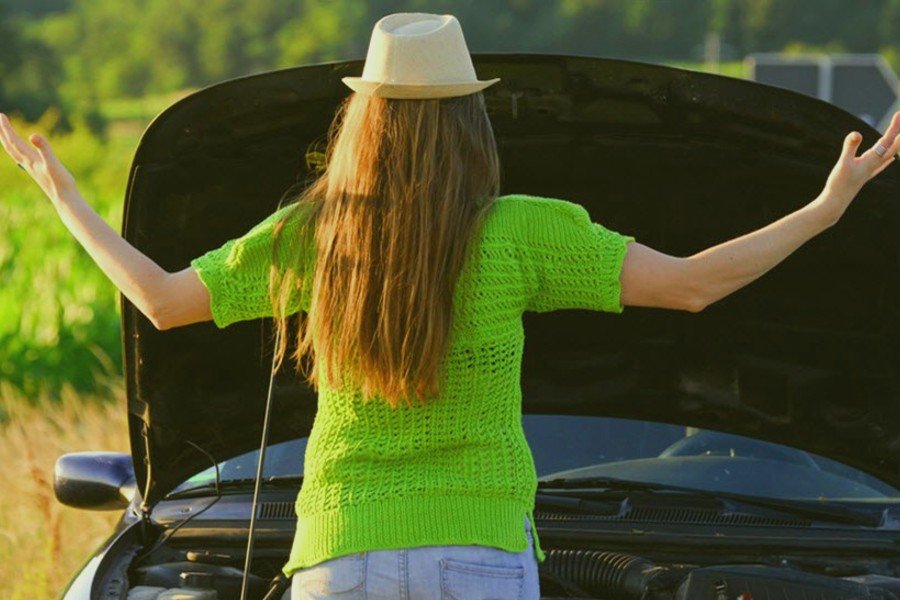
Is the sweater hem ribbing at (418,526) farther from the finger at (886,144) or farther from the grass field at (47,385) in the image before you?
the grass field at (47,385)

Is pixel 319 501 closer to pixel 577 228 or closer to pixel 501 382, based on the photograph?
pixel 501 382

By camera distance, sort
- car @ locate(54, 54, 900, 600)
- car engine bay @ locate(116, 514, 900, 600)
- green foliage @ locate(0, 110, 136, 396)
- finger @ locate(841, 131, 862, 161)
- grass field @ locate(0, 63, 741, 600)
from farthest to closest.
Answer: green foliage @ locate(0, 110, 136, 396), grass field @ locate(0, 63, 741, 600), car @ locate(54, 54, 900, 600), car engine bay @ locate(116, 514, 900, 600), finger @ locate(841, 131, 862, 161)

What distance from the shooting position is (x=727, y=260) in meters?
2.43

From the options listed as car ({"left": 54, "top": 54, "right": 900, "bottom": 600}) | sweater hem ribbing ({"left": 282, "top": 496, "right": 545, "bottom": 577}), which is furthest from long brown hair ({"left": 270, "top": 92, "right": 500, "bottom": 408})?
car ({"left": 54, "top": 54, "right": 900, "bottom": 600})

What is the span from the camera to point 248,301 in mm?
2484

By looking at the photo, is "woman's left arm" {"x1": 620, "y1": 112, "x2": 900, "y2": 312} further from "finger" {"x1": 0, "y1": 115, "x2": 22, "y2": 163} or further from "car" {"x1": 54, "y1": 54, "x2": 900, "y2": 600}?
"finger" {"x1": 0, "y1": 115, "x2": 22, "y2": 163}

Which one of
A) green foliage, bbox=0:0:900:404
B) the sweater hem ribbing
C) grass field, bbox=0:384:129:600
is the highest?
green foliage, bbox=0:0:900:404

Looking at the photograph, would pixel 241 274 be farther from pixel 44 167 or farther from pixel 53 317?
pixel 53 317

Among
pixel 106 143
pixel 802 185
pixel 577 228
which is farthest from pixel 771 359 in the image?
pixel 106 143

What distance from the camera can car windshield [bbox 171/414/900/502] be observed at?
3.51 metres

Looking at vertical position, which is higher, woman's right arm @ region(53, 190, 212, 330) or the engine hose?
woman's right arm @ region(53, 190, 212, 330)

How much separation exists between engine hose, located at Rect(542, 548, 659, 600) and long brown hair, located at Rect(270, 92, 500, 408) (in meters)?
1.08

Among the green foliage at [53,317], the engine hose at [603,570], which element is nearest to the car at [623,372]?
the engine hose at [603,570]

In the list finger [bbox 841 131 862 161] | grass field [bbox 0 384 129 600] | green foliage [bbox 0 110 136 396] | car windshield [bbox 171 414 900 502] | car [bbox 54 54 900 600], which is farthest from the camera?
green foliage [bbox 0 110 136 396]
